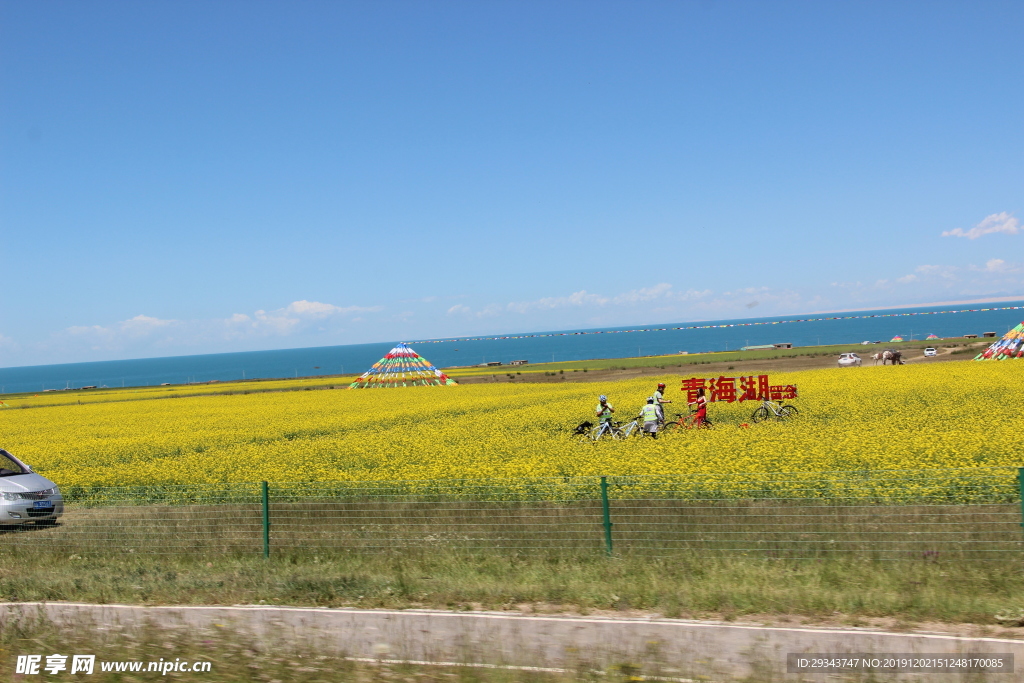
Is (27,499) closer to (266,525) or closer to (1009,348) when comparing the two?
(266,525)

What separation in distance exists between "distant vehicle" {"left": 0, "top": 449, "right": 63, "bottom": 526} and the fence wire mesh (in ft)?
0.87

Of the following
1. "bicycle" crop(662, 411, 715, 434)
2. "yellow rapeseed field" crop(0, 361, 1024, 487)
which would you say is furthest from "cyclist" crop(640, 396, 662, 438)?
"bicycle" crop(662, 411, 715, 434)

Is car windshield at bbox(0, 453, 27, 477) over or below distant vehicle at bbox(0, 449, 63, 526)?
over

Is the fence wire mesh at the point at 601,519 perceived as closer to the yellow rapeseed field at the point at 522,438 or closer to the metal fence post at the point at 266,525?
the metal fence post at the point at 266,525

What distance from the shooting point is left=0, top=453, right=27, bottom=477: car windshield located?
1672cm

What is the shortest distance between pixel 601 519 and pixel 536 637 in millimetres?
4019

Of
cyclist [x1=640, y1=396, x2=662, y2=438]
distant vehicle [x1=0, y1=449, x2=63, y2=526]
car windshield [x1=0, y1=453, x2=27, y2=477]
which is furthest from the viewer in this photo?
cyclist [x1=640, y1=396, x2=662, y2=438]

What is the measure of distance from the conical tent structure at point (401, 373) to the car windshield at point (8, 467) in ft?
194

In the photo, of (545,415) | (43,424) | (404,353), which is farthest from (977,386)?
(404,353)

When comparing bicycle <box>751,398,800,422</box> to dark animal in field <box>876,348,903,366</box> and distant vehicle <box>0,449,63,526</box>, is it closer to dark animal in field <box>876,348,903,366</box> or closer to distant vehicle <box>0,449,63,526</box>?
distant vehicle <box>0,449,63,526</box>

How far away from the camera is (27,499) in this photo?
51.8 feet

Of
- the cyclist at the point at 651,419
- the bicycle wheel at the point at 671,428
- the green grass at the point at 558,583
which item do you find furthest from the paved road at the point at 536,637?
the bicycle wheel at the point at 671,428

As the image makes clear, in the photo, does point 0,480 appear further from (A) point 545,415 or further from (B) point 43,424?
(B) point 43,424

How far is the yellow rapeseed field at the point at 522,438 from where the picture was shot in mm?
17109
